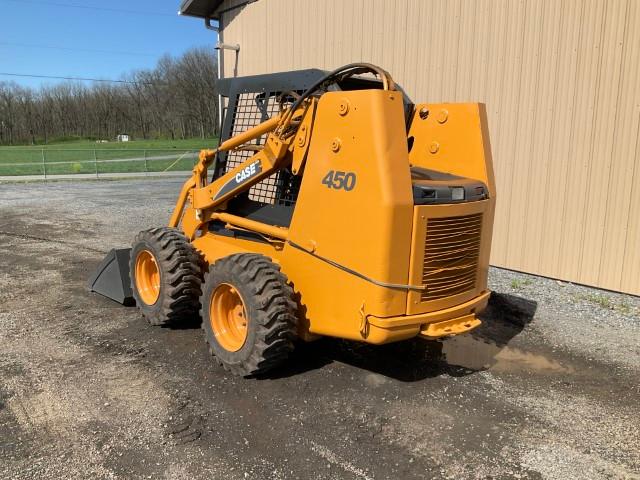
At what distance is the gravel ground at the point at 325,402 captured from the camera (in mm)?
3234

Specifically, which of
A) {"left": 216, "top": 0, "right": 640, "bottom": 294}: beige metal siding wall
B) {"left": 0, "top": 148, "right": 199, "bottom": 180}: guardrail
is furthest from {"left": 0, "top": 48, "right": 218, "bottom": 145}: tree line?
{"left": 216, "top": 0, "right": 640, "bottom": 294}: beige metal siding wall

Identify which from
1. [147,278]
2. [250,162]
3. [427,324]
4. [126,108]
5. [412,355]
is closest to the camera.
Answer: [427,324]

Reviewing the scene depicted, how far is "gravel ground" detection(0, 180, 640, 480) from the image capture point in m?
3.23

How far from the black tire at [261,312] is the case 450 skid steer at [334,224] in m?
0.01

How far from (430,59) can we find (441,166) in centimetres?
436

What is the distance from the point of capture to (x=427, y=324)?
12.8 ft

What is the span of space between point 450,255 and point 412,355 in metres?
1.28

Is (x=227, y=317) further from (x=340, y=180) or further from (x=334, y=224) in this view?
(x=340, y=180)

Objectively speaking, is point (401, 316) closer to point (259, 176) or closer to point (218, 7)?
point (259, 176)

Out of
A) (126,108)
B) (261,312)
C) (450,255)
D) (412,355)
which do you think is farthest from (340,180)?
(126,108)

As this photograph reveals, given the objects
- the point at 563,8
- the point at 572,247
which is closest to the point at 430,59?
the point at 563,8

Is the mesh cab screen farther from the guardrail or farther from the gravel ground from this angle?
the guardrail

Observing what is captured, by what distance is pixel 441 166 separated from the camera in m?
4.48

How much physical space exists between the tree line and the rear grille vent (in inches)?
2732
